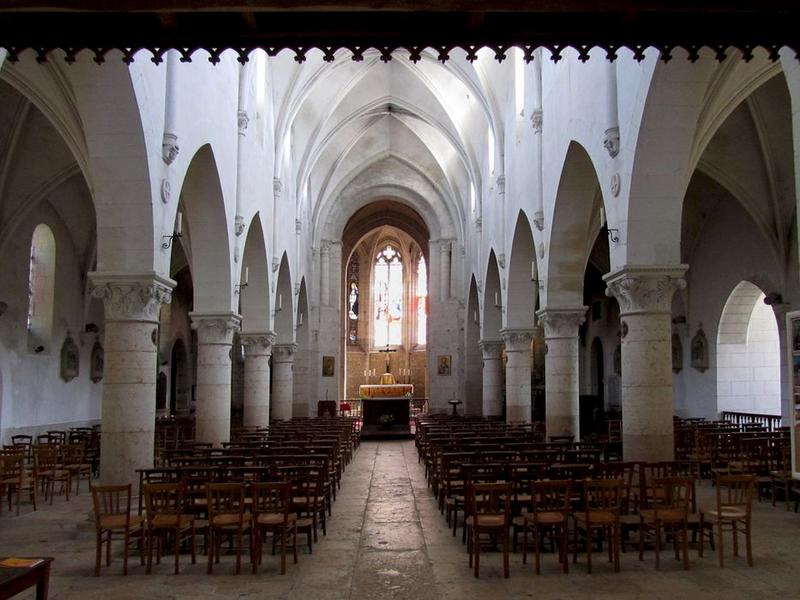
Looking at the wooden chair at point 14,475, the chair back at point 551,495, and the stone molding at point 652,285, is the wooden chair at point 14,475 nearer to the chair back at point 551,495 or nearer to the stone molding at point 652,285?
the chair back at point 551,495

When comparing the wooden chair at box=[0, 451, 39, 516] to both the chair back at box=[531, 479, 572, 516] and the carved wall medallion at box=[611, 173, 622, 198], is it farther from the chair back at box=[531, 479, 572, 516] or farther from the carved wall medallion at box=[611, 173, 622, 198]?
the carved wall medallion at box=[611, 173, 622, 198]

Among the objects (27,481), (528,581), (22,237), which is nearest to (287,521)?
(528,581)

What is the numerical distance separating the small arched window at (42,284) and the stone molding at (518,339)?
13688mm

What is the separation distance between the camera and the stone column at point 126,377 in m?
11.2

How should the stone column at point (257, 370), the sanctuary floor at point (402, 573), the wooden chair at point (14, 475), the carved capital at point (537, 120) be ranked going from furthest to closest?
the stone column at point (257, 370) → the carved capital at point (537, 120) → the wooden chair at point (14, 475) → the sanctuary floor at point (402, 573)

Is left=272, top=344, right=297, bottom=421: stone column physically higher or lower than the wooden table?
higher

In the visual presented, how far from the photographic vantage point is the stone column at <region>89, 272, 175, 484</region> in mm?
11156

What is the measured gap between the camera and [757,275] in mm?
21469

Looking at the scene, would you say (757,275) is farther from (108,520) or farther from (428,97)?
(108,520)

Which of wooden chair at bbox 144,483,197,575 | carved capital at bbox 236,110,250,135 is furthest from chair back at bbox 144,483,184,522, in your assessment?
carved capital at bbox 236,110,250,135

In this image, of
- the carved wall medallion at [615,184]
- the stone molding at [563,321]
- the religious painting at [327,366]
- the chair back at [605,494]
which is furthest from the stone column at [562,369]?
the religious painting at [327,366]

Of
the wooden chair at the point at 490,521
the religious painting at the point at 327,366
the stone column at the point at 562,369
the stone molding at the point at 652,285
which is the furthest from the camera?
the religious painting at the point at 327,366

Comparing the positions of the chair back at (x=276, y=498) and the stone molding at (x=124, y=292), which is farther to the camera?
the stone molding at (x=124, y=292)

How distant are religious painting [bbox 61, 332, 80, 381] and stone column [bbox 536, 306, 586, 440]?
556 inches
